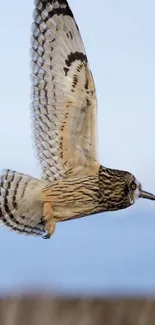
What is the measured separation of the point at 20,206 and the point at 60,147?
0.10 meters

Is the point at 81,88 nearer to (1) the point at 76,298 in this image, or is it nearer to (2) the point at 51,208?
(2) the point at 51,208

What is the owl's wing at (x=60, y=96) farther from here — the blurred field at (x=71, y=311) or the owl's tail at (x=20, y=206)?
the blurred field at (x=71, y=311)

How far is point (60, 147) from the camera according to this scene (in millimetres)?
1344

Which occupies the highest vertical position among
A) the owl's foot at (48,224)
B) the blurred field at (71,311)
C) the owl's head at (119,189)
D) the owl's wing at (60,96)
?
the owl's wing at (60,96)

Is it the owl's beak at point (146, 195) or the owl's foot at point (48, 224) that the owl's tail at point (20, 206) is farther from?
the owl's beak at point (146, 195)

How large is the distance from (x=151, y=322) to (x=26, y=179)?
26.3 inches

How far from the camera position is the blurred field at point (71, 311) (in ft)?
5.97

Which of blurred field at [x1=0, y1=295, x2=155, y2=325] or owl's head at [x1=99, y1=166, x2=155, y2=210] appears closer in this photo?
owl's head at [x1=99, y1=166, x2=155, y2=210]

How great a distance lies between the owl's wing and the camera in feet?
4.33

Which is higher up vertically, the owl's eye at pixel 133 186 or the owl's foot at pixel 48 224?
the owl's eye at pixel 133 186

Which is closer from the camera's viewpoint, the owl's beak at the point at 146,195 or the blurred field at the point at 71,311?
the owl's beak at the point at 146,195

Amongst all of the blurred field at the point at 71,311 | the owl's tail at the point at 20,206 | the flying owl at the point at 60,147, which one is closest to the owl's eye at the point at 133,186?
the flying owl at the point at 60,147

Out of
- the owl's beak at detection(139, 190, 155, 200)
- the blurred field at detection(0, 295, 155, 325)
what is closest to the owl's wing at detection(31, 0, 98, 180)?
the owl's beak at detection(139, 190, 155, 200)

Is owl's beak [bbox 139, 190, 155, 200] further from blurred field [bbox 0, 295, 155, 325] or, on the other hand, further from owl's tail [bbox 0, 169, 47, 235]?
blurred field [bbox 0, 295, 155, 325]
